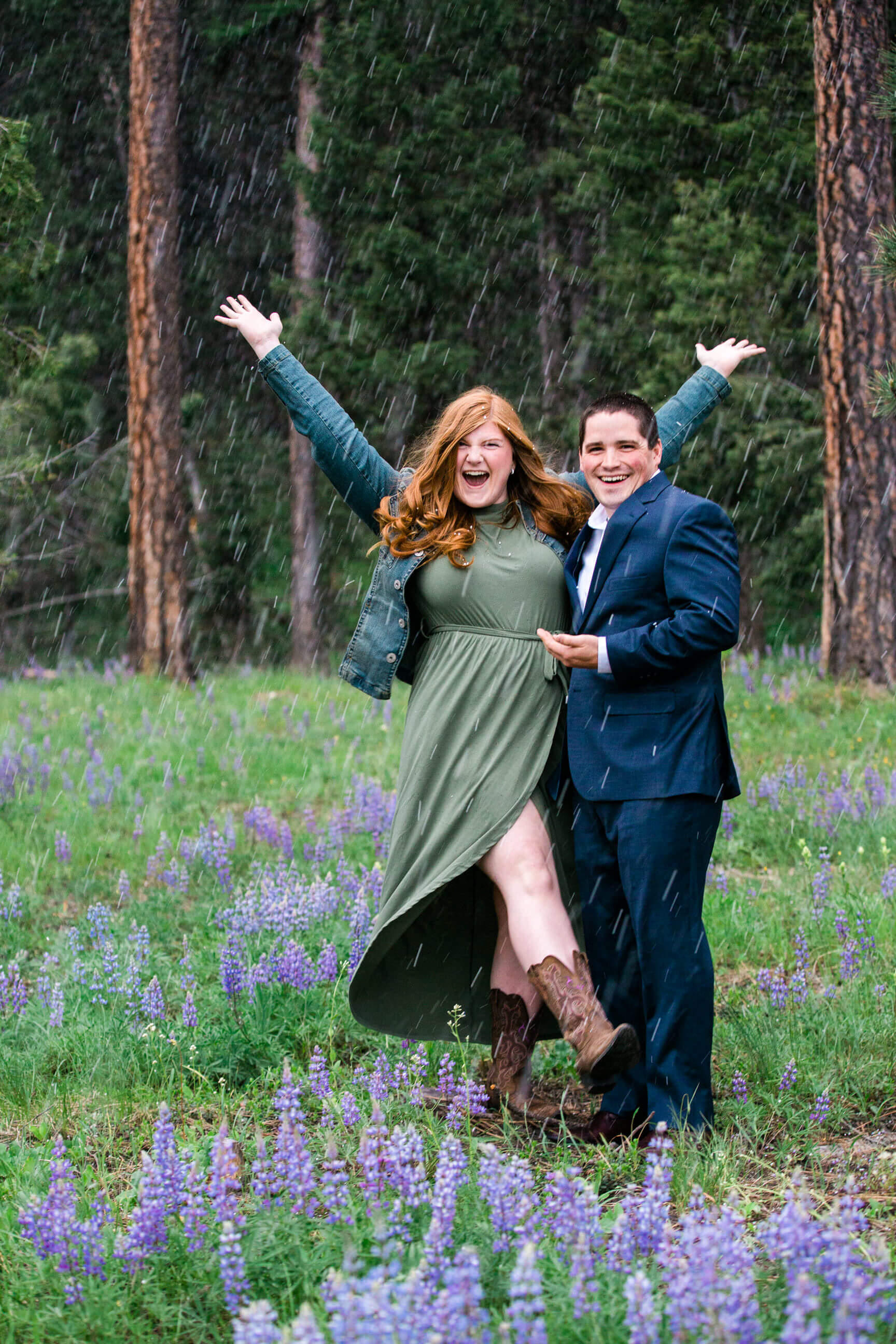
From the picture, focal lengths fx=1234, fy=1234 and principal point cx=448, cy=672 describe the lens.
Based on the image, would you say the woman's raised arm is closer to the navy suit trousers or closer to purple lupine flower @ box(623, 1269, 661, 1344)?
the navy suit trousers

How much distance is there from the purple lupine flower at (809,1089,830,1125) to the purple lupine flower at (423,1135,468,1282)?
1433mm

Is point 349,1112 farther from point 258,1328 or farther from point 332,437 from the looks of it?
point 332,437

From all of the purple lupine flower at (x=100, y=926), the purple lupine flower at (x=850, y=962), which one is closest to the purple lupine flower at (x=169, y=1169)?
the purple lupine flower at (x=100, y=926)

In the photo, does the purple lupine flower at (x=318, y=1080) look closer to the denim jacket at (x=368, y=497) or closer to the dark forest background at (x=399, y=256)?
the denim jacket at (x=368, y=497)

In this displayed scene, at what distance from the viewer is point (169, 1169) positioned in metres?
2.61

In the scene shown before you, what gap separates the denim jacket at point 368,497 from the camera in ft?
12.8

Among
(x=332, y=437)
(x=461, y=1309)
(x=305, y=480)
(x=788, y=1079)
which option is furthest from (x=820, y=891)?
(x=305, y=480)

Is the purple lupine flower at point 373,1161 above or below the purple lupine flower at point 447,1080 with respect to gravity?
above

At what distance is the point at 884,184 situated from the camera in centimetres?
969

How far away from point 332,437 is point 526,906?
1.59 meters

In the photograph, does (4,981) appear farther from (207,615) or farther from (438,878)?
(207,615)

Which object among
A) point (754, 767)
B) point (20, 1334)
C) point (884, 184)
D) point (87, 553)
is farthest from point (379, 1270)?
point (87, 553)

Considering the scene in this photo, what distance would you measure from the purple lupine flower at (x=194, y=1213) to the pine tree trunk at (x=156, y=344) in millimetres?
10458

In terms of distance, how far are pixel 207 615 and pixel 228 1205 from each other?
73.0 feet
